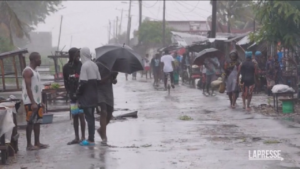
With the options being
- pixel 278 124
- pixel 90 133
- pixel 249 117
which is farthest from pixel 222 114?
pixel 90 133

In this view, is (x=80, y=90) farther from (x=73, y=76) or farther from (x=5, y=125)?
(x=5, y=125)

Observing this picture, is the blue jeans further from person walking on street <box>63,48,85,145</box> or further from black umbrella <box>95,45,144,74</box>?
black umbrella <box>95,45,144,74</box>

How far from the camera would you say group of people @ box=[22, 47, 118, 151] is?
10422mm

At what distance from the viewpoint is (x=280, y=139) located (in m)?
11.2

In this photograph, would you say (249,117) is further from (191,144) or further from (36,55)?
(36,55)

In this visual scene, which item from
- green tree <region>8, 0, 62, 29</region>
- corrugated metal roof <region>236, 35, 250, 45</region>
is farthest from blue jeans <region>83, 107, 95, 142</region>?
green tree <region>8, 0, 62, 29</region>

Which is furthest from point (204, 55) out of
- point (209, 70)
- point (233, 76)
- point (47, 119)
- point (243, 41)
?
point (47, 119)

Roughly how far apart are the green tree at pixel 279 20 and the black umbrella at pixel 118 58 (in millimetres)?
6154

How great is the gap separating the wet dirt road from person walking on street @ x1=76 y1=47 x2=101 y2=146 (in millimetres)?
709

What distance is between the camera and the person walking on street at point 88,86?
10648 mm

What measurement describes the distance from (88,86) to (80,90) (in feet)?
0.54

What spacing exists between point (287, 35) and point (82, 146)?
27.8 feet

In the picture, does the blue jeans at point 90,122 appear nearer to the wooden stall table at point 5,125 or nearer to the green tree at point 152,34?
the wooden stall table at point 5,125

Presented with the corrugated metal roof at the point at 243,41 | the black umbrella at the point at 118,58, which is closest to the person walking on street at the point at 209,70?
the corrugated metal roof at the point at 243,41
